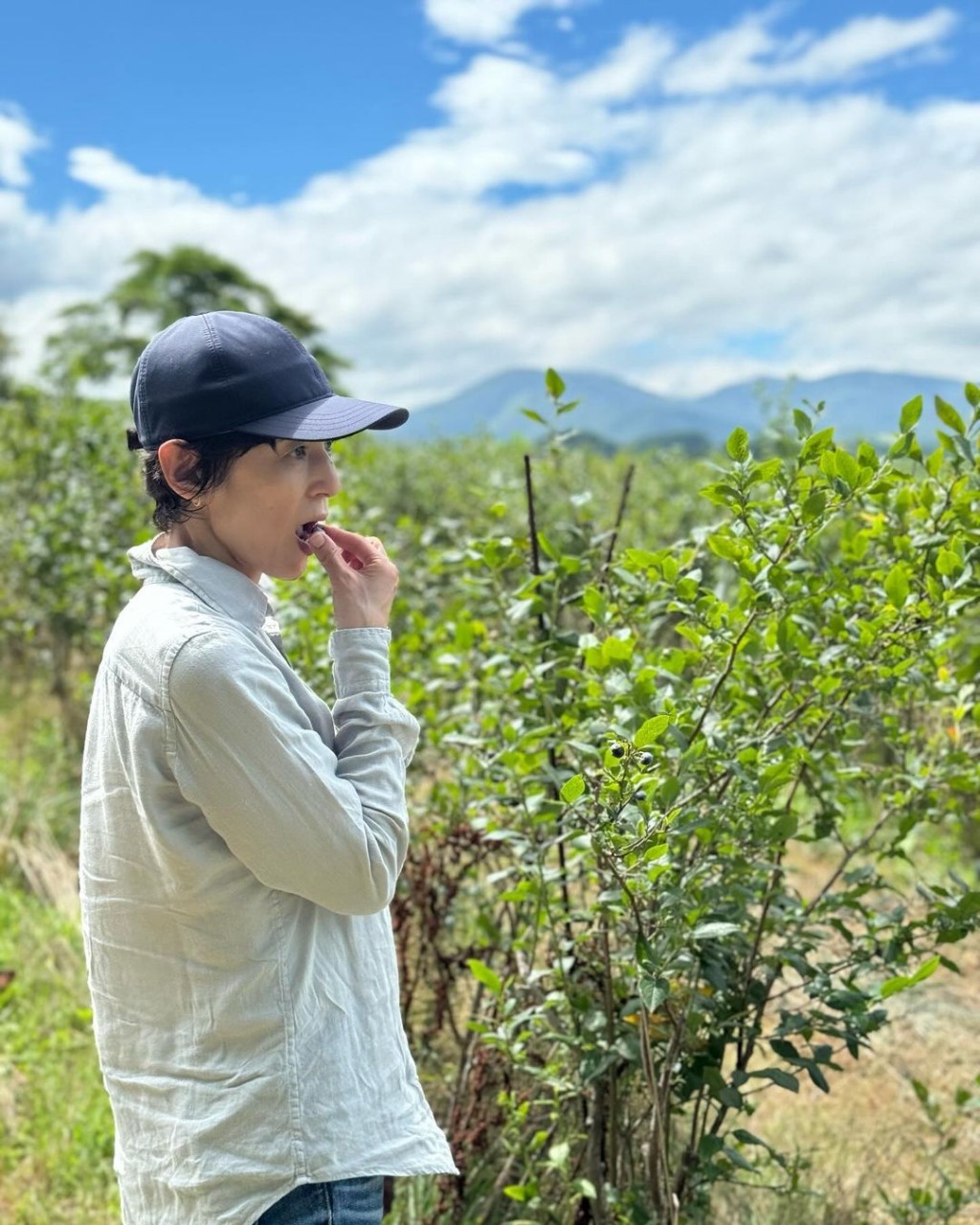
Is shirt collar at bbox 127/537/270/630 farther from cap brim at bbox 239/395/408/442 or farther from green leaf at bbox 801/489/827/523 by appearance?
green leaf at bbox 801/489/827/523

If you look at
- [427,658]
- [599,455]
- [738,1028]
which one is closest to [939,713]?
[738,1028]

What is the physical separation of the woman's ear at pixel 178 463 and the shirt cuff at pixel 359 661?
24 cm

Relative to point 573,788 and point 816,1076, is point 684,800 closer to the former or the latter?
point 573,788

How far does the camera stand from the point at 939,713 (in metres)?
2.74

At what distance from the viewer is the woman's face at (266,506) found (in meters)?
1.48

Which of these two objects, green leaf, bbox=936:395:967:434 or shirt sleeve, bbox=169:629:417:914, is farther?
green leaf, bbox=936:395:967:434

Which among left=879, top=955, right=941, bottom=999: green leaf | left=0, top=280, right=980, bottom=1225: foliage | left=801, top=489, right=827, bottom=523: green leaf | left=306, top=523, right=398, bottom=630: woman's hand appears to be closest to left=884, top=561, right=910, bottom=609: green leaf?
left=0, top=280, right=980, bottom=1225: foliage

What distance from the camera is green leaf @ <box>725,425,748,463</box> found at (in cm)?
185

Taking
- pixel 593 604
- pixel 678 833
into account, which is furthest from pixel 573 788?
pixel 593 604

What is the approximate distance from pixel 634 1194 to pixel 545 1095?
1.39 feet

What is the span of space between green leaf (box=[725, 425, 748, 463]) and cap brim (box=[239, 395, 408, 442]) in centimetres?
55

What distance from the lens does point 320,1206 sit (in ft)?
4.71

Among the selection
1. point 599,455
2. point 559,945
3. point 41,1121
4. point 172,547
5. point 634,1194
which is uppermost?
point 599,455

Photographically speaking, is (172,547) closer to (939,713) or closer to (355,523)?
(939,713)
